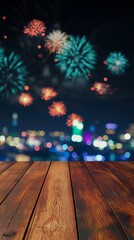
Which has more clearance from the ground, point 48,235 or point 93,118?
Answer: point 93,118

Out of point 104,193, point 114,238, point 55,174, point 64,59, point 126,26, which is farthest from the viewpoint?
point 64,59

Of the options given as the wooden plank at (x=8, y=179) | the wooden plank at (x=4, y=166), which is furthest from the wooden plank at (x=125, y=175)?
the wooden plank at (x=4, y=166)

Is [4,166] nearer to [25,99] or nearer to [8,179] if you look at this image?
[8,179]

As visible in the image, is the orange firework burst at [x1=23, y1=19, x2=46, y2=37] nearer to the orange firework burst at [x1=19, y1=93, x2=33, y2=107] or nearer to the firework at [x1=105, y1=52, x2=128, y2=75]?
the orange firework burst at [x1=19, y1=93, x2=33, y2=107]

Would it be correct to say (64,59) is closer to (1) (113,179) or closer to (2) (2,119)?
(2) (2,119)

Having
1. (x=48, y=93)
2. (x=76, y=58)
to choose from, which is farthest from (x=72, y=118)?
(x=76, y=58)

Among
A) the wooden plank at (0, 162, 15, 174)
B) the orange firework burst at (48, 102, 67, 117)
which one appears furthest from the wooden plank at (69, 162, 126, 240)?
the orange firework burst at (48, 102, 67, 117)

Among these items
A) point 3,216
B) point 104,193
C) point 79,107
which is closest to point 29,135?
point 79,107
